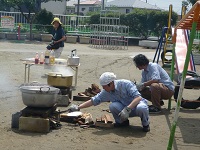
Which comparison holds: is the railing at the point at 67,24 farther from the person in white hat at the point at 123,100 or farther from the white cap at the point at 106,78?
the white cap at the point at 106,78

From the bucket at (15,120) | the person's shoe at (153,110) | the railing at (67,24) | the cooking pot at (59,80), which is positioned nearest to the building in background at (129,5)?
the railing at (67,24)

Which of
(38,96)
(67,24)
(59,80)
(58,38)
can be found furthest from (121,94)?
(67,24)

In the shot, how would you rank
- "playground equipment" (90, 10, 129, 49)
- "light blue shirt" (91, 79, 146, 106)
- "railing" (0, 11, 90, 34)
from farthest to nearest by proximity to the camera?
"railing" (0, 11, 90, 34), "playground equipment" (90, 10, 129, 49), "light blue shirt" (91, 79, 146, 106)

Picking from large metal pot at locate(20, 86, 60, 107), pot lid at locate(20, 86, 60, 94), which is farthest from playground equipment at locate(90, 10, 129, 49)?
large metal pot at locate(20, 86, 60, 107)

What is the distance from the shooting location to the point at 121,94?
6590mm

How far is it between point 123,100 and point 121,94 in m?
0.14

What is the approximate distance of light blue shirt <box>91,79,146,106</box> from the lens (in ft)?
21.2

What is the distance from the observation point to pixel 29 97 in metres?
6.30

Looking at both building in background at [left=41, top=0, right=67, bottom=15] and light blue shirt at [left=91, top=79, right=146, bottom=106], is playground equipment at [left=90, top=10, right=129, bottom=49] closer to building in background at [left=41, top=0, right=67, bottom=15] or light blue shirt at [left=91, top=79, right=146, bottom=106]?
light blue shirt at [left=91, top=79, right=146, bottom=106]

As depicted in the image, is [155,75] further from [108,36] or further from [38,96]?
[108,36]

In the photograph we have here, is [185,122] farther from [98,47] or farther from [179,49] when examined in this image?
[98,47]

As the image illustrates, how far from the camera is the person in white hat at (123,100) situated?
6.30 metres

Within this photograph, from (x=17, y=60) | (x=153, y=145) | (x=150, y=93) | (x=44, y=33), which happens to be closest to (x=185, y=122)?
(x=150, y=93)

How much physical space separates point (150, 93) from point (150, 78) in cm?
44
